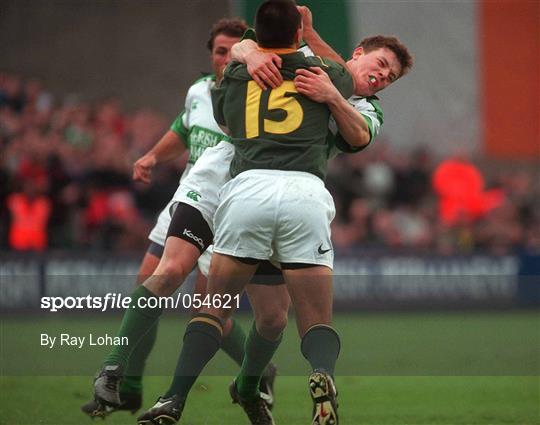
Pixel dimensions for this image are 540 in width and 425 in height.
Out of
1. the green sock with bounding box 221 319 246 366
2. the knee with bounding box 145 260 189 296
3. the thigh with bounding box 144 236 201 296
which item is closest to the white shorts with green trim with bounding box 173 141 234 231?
the thigh with bounding box 144 236 201 296

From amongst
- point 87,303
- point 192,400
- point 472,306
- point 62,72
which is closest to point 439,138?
point 472,306

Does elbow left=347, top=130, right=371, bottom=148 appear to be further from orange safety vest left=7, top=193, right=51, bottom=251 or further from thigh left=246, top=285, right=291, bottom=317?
orange safety vest left=7, top=193, right=51, bottom=251

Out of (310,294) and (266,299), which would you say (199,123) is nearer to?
(266,299)

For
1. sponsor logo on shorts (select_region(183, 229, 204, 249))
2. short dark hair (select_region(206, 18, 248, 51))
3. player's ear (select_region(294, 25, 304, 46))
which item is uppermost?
short dark hair (select_region(206, 18, 248, 51))

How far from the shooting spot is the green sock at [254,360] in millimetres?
6664

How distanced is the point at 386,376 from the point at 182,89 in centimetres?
1030

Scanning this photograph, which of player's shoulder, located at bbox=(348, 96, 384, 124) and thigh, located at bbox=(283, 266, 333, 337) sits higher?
player's shoulder, located at bbox=(348, 96, 384, 124)

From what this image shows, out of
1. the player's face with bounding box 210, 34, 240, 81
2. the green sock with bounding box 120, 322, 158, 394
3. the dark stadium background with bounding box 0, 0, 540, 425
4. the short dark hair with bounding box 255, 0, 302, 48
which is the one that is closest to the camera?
the short dark hair with bounding box 255, 0, 302, 48

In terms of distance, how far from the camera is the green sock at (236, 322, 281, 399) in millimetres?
6664

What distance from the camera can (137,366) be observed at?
7742 mm

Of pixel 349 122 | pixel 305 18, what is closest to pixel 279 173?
pixel 349 122

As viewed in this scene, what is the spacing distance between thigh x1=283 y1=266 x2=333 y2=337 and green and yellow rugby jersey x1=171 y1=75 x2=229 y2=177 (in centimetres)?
206

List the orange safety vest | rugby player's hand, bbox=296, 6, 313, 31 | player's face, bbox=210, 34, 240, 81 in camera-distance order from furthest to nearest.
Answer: the orange safety vest → player's face, bbox=210, 34, 240, 81 → rugby player's hand, bbox=296, 6, 313, 31

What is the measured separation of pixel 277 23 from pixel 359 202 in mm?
11115
